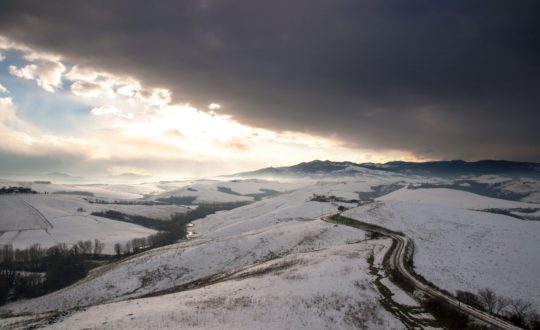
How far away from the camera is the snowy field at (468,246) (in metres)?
52.0

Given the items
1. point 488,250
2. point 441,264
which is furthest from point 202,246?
point 488,250

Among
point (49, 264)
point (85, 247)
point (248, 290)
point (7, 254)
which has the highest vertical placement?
point (248, 290)

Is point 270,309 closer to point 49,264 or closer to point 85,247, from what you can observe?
point 49,264

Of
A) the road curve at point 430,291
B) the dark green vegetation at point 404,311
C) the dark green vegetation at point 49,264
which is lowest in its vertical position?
the dark green vegetation at point 49,264

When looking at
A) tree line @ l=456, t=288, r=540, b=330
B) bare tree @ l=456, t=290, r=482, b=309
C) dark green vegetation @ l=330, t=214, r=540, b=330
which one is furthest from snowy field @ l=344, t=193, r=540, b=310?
dark green vegetation @ l=330, t=214, r=540, b=330

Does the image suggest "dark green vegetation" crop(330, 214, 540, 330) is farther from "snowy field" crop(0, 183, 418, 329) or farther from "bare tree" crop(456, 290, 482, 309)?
"snowy field" crop(0, 183, 418, 329)

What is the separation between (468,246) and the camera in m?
74.4

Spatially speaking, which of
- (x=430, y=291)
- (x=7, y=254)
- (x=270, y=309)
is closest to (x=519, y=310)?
(x=430, y=291)

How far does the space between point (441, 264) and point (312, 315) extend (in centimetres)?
3956

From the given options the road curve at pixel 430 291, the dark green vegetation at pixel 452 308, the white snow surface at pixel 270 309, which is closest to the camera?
the white snow surface at pixel 270 309

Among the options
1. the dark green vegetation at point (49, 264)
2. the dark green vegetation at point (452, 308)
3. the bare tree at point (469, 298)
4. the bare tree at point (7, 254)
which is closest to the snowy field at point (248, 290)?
the dark green vegetation at point (452, 308)

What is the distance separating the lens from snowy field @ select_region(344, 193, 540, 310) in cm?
5197

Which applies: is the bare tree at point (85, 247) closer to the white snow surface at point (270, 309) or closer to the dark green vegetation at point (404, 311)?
the white snow surface at point (270, 309)

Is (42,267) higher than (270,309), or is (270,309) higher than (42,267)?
(270,309)
